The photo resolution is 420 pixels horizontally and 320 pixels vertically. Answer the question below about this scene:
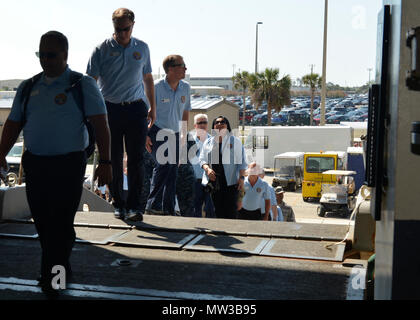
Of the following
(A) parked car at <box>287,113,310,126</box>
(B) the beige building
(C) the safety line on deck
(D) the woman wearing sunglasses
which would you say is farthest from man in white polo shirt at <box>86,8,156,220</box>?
(A) parked car at <box>287,113,310,126</box>

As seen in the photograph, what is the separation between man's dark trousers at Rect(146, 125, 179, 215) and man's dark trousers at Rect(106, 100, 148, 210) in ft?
3.37

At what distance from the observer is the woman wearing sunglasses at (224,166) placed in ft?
22.7

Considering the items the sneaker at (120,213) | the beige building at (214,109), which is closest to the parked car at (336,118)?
the beige building at (214,109)

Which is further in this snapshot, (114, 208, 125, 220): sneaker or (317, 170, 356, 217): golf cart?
(317, 170, 356, 217): golf cart

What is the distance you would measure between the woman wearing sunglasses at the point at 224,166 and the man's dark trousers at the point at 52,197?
3.29m

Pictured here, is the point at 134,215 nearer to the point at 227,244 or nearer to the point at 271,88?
the point at 227,244

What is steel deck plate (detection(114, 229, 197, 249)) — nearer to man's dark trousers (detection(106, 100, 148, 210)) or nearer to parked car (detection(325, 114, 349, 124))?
man's dark trousers (detection(106, 100, 148, 210))

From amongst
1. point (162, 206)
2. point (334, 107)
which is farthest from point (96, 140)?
point (334, 107)

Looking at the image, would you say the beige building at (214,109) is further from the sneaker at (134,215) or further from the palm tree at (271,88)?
the sneaker at (134,215)

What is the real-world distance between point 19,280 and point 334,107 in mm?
91063

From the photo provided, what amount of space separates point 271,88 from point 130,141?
48270mm

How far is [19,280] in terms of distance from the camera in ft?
12.6

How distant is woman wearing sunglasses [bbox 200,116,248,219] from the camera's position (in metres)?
6.91
